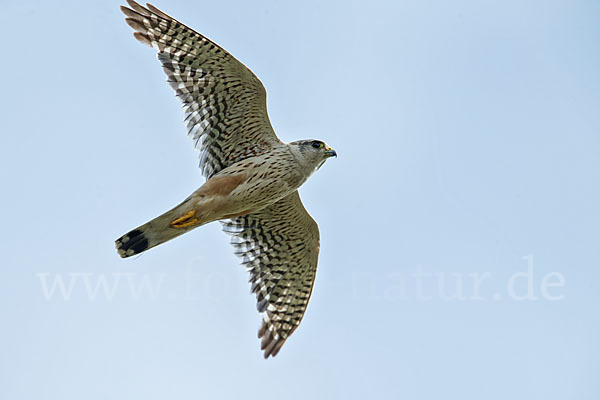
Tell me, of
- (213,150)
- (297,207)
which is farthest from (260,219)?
(213,150)

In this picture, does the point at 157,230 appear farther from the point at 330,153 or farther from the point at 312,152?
the point at 330,153

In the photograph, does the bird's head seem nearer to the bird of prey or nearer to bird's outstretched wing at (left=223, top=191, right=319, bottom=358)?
the bird of prey

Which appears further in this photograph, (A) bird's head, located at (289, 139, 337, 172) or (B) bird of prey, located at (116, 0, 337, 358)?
(A) bird's head, located at (289, 139, 337, 172)

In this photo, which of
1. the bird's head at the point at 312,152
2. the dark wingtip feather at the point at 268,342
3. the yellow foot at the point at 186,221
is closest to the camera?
the yellow foot at the point at 186,221

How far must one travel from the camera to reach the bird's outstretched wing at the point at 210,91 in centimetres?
881

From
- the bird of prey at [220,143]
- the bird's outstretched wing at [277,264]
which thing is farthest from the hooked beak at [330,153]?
the bird's outstretched wing at [277,264]

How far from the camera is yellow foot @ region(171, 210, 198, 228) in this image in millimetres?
8750

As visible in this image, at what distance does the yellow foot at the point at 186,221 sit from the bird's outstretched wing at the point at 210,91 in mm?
751

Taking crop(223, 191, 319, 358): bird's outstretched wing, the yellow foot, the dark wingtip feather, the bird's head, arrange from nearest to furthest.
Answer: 1. the yellow foot
2. the bird's head
3. the dark wingtip feather
4. crop(223, 191, 319, 358): bird's outstretched wing

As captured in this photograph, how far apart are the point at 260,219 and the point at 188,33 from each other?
8.42ft

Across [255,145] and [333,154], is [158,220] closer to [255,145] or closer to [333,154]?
[255,145]

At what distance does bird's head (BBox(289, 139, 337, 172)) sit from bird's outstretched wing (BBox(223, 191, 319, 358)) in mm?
1179

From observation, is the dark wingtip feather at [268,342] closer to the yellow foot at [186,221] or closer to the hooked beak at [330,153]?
the yellow foot at [186,221]

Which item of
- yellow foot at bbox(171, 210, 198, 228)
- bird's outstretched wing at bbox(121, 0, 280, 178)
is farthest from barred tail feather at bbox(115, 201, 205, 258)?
bird's outstretched wing at bbox(121, 0, 280, 178)
